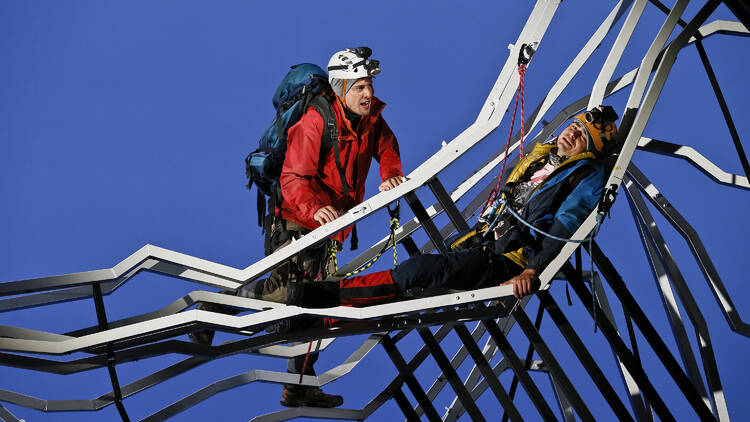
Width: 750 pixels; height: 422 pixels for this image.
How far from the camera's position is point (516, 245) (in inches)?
135

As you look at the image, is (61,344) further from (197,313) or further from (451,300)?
(451,300)

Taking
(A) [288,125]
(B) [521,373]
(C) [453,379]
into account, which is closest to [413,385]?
(C) [453,379]

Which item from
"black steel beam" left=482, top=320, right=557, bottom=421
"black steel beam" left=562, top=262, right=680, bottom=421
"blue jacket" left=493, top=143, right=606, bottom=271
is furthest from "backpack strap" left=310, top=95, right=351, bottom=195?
"black steel beam" left=562, top=262, right=680, bottom=421

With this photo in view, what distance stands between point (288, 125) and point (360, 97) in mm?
322

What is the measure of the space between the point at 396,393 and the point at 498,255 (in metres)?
1.31

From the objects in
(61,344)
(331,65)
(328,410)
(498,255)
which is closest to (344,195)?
(331,65)

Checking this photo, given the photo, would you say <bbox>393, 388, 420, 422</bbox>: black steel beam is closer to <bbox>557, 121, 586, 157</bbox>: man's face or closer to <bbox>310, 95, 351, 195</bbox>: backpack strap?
<bbox>310, 95, 351, 195</bbox>: backpack strap

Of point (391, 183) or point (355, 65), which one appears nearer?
point (391, 183)

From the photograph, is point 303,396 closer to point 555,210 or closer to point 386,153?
point 386,153

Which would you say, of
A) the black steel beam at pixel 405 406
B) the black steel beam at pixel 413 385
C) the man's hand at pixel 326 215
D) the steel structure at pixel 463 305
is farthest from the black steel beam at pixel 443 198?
the black steel beam at pixel 405 406

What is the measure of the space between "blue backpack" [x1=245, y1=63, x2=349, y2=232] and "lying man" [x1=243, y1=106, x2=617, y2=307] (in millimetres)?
623

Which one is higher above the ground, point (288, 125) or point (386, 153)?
point (288, 125)

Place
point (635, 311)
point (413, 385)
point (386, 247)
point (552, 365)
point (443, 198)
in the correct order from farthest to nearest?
1. point (413, 385)
2. point (386, 247)
3. point (635, 311)
4. point (552, 365)
5. point (443, 198)

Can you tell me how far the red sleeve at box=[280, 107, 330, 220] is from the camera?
373 centimetres
